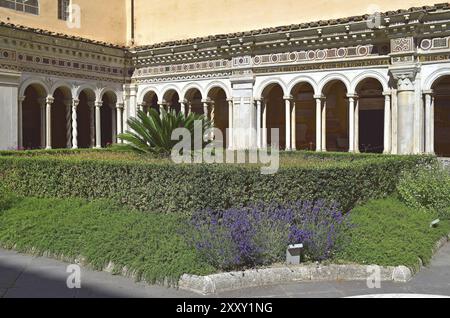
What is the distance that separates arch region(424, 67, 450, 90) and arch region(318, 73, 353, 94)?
8.23 feet

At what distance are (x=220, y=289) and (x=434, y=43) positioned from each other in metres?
12.1

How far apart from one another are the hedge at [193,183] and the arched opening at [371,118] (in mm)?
10090

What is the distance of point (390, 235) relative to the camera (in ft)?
27.3

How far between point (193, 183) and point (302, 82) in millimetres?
10977

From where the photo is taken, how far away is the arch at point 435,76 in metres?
15.2

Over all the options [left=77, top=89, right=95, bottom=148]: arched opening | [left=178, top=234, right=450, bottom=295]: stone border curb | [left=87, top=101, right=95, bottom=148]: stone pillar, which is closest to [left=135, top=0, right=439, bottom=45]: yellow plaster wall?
[left=77, top=89, right=95, bottom=148]: arched opening

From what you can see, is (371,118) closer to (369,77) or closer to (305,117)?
(305,117)

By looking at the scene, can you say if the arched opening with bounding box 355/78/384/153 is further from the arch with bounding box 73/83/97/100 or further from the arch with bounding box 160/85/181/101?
the arch with bounding box 73/83/97/100

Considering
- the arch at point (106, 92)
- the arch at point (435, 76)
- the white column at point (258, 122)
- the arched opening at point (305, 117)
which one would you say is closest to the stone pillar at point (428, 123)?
the arch at point (435, 76)

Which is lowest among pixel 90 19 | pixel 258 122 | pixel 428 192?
pixel 428 192

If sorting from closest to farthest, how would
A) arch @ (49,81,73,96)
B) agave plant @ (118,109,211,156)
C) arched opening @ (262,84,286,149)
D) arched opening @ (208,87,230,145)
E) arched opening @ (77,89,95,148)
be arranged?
1. agave plant @ (118,109,211,156)
2. arch @ (49,81,73,96)
3. arched opening @ (77,89,95,148)
4. arched opening @ (262,84,286,149)
5. arched opening @ (208,87,230,145)

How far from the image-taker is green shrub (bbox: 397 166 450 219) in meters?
10.9

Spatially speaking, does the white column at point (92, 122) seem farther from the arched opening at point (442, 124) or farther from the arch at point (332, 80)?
the arched opening at point (442, 124)

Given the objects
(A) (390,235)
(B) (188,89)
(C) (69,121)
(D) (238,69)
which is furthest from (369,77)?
(C) (69,121)
